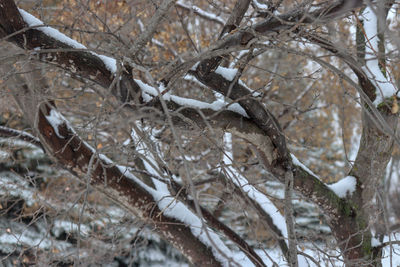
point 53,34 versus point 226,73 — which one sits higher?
point 226,73

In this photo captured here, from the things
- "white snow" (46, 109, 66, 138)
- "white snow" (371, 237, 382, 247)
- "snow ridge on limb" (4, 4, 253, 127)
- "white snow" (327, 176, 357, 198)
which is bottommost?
"white snow" (46, 109, 66, 138)

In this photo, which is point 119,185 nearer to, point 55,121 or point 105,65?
point 55,121

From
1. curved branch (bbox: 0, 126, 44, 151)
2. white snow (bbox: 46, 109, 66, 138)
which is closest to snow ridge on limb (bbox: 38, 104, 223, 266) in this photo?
white snow (bbox: 46, 109, 66, 138)

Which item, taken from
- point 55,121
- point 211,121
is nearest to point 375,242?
point 211,121

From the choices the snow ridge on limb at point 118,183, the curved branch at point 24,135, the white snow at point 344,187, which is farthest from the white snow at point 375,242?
the curved branch at point 24,135

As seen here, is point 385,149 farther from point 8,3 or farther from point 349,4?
point 8,3

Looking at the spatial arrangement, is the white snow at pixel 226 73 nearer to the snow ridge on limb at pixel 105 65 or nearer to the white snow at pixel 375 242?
the snow ridge on limb at pixel 105 65

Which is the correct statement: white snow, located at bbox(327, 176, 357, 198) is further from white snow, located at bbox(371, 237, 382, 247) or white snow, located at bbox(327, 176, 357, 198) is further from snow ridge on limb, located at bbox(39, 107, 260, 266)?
snow ridge on limb, located at bbox(39, 107, 260, 266)

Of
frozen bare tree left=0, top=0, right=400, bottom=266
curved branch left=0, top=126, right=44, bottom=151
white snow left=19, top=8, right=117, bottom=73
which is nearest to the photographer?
frozen bare tree left=0, top=0, right=400, bottom=266

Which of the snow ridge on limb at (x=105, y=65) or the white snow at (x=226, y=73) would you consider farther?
the white snow at (x=226, y=73)

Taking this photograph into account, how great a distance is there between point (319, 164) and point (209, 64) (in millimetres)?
8068

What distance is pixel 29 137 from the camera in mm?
4340

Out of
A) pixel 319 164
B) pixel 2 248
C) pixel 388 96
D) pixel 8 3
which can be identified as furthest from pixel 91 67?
pixel 319 164

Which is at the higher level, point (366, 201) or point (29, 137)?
point (366, 201)
